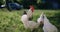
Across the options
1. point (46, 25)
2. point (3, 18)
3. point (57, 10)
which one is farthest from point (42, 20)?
point (3, 18)

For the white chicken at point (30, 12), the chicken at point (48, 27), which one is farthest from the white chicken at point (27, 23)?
the chicken at point (48, 27)

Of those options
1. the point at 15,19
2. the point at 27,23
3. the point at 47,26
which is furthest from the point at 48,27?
the point at 15,19

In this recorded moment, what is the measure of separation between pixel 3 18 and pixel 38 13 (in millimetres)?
610

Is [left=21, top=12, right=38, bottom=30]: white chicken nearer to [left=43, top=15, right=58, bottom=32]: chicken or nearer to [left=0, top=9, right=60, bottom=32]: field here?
[left=0, top=9, right=60, bottom=32]: field

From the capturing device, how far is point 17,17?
3.37 metres

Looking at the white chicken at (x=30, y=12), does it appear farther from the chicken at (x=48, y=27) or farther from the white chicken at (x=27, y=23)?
the chicken at (x=48, y=27)

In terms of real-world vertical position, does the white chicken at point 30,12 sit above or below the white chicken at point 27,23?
above

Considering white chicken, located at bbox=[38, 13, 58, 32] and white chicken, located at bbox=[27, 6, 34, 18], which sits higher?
white chicken, located at bbox=[27, 6, 34, 18]

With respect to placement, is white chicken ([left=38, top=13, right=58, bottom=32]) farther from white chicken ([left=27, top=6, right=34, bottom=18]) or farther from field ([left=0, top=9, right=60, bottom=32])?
white chicken ([left=27, top=6, right=34, bottom=18])

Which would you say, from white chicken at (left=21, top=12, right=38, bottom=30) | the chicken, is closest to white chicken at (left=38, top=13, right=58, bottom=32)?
the chicken

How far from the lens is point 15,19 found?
3359mm

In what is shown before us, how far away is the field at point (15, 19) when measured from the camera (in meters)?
3.33

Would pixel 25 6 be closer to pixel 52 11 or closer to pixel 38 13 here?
pixel 38 13

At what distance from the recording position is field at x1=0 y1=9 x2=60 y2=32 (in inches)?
131
